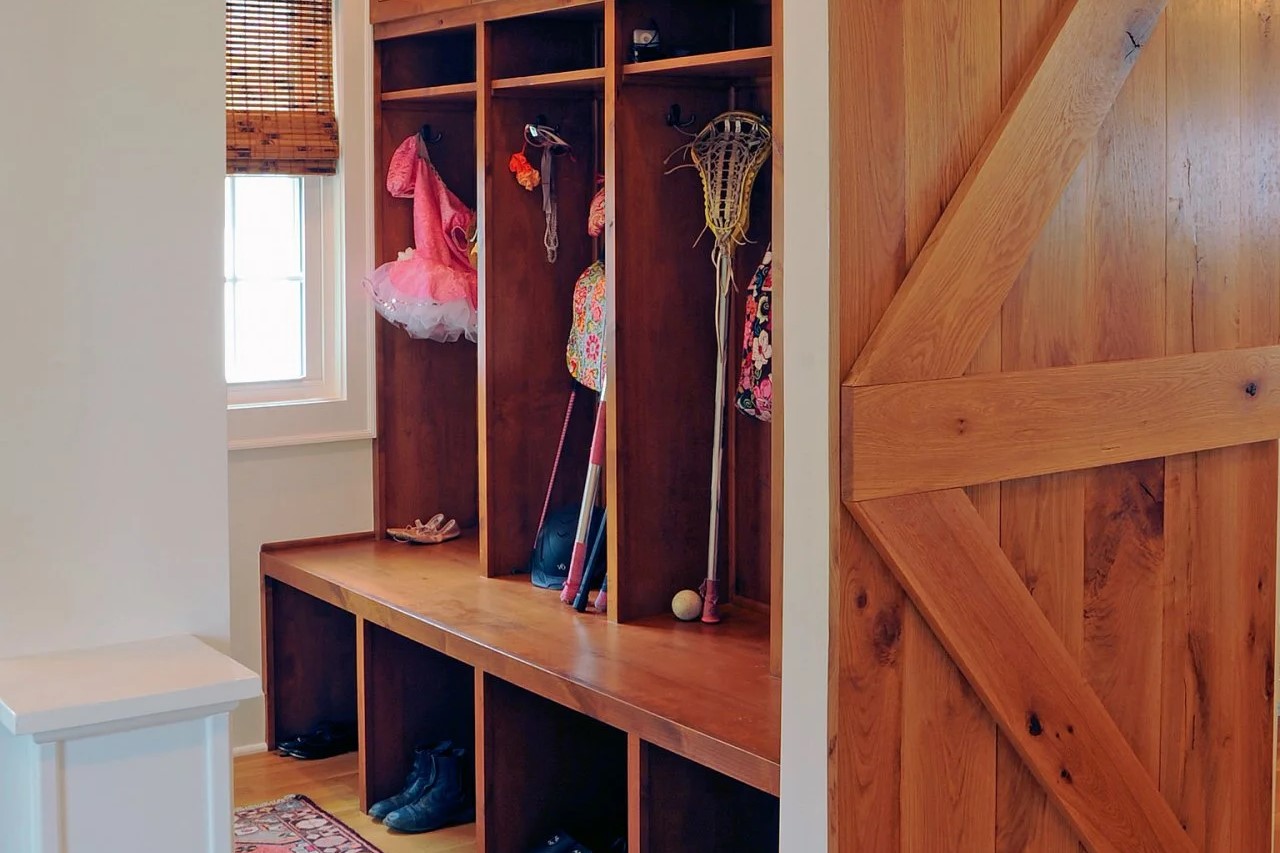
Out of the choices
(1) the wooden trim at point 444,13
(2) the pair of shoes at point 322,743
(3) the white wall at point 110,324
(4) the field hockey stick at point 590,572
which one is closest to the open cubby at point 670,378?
(4) the field hockey stick at point 590,572

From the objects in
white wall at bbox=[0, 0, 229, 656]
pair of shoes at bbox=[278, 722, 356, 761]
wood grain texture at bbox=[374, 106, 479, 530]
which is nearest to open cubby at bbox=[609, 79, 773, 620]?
wood grain texture at bbox=[374, 106, 479, 530]

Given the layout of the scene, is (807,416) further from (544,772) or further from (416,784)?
(416,784)

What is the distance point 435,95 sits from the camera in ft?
13.2

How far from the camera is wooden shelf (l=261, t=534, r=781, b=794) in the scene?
2619 mm

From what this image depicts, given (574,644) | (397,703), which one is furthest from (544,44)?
(397,703)

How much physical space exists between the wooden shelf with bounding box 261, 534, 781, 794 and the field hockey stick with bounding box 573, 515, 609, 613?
0.03m

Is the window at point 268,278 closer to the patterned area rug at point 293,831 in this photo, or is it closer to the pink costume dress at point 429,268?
the pink costume dress at point 429,268

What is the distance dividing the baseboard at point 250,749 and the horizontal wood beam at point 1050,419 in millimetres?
2668

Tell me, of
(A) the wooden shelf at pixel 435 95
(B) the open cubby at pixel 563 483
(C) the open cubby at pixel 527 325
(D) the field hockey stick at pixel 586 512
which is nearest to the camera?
(B) the open cubby at pixel 563 483

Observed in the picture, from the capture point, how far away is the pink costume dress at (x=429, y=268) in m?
4.00

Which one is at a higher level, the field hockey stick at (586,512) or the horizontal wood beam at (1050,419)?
the horizontal wood beam at (1050,419)

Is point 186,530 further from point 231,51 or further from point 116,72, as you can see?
point 231,51

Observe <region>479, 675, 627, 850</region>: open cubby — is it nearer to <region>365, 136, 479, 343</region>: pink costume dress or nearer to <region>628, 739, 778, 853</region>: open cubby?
<region>628, 739, 778, 853</region>: open cubby

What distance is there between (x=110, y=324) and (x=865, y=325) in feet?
3.43
